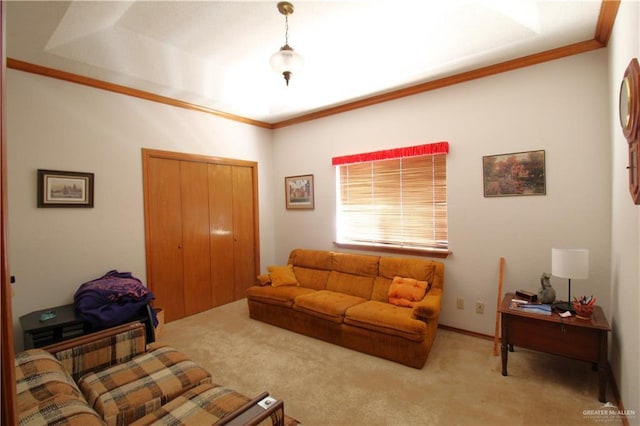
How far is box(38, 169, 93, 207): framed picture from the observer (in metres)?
2.83

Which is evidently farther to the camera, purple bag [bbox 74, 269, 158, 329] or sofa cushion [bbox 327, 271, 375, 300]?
sofa cushion [bbox 327, 271, 375, 300]

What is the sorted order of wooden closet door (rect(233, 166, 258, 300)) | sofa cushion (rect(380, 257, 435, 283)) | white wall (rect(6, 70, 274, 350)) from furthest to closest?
wooden closet door (rect(233, 166, 258, 300)), sofa cushion (rect(380, 257, 435, 283)), white wall (rect(6, 70, 274, 350))

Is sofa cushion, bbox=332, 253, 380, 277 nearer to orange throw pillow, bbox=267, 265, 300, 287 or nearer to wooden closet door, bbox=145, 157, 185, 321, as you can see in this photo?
orange throw pillow, bbox=267, 265, 300, 287

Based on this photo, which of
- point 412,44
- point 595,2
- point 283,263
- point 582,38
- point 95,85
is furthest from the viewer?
point 283,263

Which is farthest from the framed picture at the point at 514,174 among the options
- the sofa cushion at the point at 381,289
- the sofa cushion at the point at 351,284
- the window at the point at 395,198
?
the sofa cushion at the point at 351,284

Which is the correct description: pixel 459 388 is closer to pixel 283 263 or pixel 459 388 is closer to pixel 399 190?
pixel 399 190

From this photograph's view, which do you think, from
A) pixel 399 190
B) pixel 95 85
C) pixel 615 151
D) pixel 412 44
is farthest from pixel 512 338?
pixel 95 85

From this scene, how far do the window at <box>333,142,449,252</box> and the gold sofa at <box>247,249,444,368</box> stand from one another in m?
0.33

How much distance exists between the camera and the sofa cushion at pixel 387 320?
2.60 m

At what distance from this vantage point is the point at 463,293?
328 centimetres

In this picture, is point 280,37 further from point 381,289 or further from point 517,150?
point 381,289

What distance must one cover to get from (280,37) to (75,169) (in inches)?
94.1

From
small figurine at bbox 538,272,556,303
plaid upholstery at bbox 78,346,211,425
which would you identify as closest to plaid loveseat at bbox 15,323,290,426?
plaid upholstery at bbox 78,346,211,425

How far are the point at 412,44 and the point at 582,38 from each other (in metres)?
1.35
